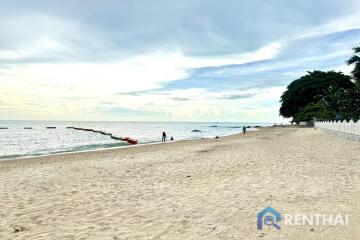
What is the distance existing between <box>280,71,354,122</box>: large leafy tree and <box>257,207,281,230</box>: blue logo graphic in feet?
272

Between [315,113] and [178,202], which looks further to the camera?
[315,113]

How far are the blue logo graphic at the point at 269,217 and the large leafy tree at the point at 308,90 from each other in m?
82.9

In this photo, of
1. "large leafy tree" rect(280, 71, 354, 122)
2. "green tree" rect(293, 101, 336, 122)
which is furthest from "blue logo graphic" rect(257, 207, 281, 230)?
"large leafy tree" rect(280, 71, 354, 122)

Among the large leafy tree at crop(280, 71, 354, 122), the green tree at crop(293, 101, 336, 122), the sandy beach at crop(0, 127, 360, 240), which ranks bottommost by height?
the sandy beach at crop(0, 127, 360, 240)

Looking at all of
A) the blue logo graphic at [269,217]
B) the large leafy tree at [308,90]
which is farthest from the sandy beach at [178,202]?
the large leafy tree at [308,90]

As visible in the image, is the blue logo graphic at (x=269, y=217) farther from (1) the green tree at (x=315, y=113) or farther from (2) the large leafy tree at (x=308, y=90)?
(2) the large leafy tree at (x=308, y=90)

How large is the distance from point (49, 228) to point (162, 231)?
2302 mm

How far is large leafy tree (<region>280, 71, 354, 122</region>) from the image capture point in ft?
297

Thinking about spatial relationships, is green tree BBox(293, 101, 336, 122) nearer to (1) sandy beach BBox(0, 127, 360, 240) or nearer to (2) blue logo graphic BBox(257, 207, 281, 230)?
(1) sandy beach BBox(0, 127, 360, 240)

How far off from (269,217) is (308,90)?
96.1 metres

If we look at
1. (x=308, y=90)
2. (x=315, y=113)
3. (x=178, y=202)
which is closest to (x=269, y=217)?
(x=178, y=202)

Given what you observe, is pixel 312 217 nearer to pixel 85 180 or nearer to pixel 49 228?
pixel 49 228

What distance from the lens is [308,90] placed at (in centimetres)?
9531

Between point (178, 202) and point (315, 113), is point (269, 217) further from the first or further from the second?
point (315, 113)
